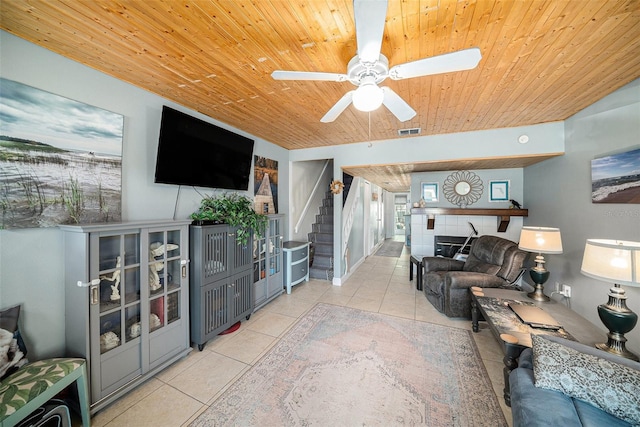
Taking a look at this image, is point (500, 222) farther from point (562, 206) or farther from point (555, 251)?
point (555, 251)

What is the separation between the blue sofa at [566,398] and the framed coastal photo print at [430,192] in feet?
12.1

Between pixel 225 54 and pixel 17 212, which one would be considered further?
pixel 225 54

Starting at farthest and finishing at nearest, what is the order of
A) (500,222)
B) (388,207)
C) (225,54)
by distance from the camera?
(388,207) < (500,222) < (225,54)

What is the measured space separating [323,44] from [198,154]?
1.71 metres

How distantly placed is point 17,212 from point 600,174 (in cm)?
487

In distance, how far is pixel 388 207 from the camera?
33.2 feet

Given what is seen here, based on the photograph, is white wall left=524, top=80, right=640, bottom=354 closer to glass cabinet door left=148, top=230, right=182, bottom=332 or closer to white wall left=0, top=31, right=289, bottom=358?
glass cabinet door left=148, top=230, right=182, bottom=332

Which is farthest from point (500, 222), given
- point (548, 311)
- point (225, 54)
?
point (225, 54)

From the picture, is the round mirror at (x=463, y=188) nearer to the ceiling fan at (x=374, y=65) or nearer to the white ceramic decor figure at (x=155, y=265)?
the ceiling fan at (x=374, y=65)

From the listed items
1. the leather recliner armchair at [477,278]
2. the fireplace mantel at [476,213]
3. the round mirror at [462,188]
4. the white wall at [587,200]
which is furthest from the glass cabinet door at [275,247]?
the white wall at [587,200]

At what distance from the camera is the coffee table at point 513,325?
164cm

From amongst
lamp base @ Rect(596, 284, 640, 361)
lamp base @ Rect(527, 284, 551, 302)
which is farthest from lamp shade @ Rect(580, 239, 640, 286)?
lamp base @ Rect(527, 284, 551, 302)

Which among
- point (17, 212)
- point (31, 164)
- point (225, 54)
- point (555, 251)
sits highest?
point (225, 54)

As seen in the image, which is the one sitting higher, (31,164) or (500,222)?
(31,164)
